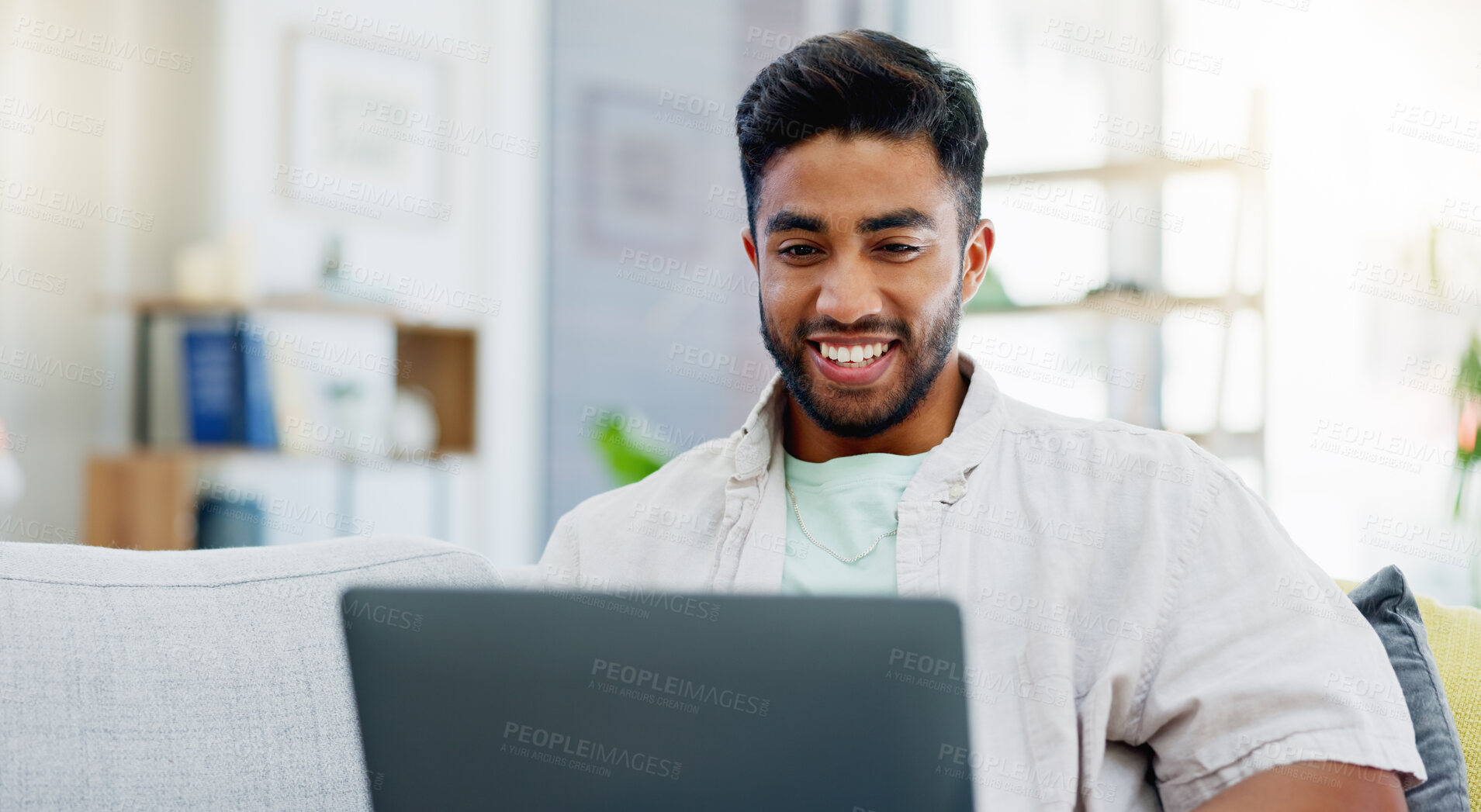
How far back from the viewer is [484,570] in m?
1.39

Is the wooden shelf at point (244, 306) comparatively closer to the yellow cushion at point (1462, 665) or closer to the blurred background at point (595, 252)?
the blurred background at point (595, 252)

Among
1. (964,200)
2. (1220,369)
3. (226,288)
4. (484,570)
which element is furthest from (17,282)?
(1220,369)

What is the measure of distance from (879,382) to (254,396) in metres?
2.54

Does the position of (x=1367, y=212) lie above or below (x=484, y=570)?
above

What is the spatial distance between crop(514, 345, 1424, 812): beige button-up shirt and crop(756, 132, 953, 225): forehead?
0.23 meters

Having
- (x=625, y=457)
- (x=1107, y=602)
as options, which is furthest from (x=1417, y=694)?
(x=625, y=457)

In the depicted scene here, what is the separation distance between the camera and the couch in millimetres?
1066

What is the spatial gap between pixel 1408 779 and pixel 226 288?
3.14 meters

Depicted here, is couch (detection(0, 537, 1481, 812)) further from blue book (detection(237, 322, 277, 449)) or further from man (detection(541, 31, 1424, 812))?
blue book (detection(237, 322, 277, 449))

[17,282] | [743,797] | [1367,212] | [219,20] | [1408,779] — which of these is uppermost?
[219,20]

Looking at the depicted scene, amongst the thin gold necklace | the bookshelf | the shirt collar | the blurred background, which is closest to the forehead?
the shirt collar

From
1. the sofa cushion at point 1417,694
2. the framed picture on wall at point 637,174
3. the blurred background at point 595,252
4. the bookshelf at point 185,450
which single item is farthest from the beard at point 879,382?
the framed picture on wall at point 637,174

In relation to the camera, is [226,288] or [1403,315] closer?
[1403,315]

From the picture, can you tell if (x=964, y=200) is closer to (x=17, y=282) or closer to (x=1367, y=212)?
(x=1367, y=212)
